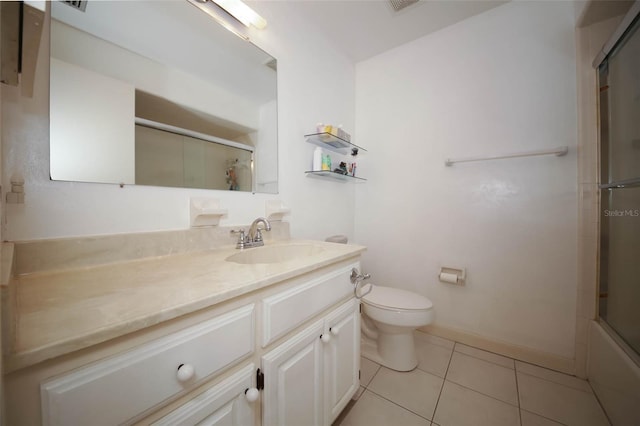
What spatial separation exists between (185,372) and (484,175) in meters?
1.92

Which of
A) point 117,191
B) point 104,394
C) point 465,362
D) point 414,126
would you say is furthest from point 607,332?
point 117,191

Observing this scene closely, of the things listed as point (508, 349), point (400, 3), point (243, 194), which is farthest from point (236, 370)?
point (400, 3)

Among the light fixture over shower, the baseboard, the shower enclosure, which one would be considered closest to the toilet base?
the baseboard

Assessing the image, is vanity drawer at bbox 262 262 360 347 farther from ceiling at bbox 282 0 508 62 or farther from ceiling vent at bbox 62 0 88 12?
ceiling at bbox 282 0 508 62

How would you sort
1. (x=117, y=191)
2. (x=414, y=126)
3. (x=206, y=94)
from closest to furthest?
(x=117, y=191), (x=206, y=94), (x=414, y=126)

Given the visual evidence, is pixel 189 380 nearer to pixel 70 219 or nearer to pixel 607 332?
pixel 70 219

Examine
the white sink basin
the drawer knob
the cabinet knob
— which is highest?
the white sink basin

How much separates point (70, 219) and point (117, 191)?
0.15 m

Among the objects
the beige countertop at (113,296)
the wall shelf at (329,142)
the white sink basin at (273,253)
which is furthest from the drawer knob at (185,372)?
the wall shelf at (329,142)

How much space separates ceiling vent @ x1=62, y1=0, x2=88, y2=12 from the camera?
28.1 inches

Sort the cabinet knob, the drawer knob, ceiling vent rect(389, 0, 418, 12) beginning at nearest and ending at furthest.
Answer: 1. the drawer knob
2. the cabinet knob
3. ceiling vent rect(389, 0, 418, 12)

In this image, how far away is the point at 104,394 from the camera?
1.24 ft

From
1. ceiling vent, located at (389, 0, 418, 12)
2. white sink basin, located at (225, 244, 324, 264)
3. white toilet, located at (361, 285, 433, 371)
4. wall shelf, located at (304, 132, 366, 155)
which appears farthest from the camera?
wall shelf, located at (304, 132, 366, 155)

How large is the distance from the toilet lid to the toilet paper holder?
30cm
